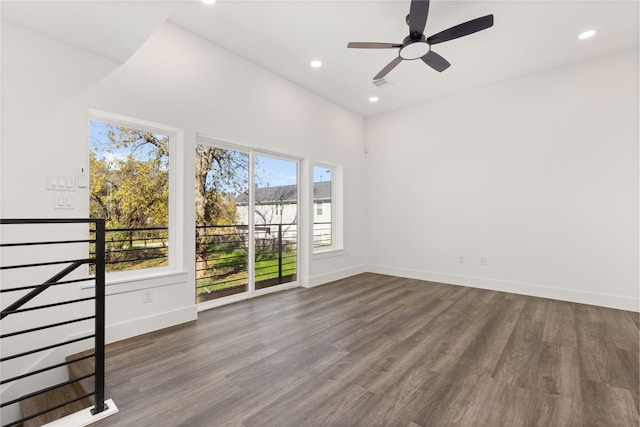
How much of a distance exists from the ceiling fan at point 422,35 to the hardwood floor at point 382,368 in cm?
284

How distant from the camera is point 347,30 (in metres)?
3.37

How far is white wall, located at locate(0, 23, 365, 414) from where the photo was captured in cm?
237

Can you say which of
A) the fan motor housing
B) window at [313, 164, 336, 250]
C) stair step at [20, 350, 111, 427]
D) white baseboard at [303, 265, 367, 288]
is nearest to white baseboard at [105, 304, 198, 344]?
stair step at [20, 350, 111, 427]

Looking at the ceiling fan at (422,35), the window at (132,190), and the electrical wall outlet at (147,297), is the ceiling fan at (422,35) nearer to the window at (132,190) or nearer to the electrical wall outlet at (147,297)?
the window at (132,190)

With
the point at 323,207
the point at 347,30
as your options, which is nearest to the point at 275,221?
the point at 323,207

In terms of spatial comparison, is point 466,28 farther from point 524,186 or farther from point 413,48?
point 524,186

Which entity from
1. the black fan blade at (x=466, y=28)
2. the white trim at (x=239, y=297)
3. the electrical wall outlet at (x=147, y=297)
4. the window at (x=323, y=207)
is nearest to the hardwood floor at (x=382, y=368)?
the white trim at (x=239, y=297)

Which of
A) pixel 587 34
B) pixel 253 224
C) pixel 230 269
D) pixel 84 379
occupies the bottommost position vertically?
pixel 84 379

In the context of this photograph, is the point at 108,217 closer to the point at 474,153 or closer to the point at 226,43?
the point at 226,43

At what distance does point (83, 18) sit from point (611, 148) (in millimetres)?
5829

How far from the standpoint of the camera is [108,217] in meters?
2.93

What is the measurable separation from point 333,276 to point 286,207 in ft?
5.12

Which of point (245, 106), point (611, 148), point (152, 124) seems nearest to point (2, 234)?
point (152, 124)

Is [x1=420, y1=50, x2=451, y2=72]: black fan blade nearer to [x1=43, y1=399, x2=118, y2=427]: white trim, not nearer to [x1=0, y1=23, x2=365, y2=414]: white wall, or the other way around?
[x1=0, y1=23, x2=365, y2=414]: white wall
